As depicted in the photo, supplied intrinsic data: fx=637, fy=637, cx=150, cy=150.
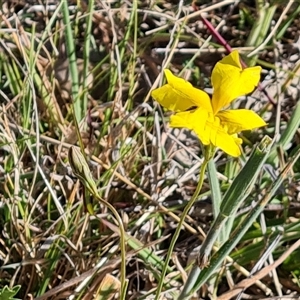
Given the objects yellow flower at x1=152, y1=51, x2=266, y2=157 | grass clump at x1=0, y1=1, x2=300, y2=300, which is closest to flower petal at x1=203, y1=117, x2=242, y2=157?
yellow flower at x1=152, y1=51, x2=266, y2=157

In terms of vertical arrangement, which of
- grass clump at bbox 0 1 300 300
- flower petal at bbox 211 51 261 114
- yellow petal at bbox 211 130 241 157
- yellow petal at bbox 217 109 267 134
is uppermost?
flower petal at bbox 211 51 261 114

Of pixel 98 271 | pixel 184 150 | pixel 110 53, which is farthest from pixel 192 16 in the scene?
pixel 98 271

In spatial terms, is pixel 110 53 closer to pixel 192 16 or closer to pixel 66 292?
pixel 192 16

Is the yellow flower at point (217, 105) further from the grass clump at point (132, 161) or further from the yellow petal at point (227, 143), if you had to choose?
the grass clump at point (132, 161)

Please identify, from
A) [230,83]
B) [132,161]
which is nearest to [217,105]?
[230,83]

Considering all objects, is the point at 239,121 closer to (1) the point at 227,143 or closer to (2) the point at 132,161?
(1) the point at 227,143


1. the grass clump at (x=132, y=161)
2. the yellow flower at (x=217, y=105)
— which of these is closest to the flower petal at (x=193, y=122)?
the yellow flower at (x=217, y=105)

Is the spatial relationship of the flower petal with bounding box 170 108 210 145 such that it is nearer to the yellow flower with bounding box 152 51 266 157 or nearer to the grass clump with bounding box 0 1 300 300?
the yellow flower with bounding box 152 51 266 157
